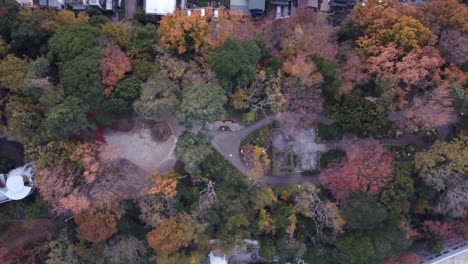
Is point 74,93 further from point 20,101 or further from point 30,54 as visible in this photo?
point 30,54

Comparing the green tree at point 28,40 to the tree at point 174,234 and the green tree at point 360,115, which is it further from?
the green tree at point 360,115

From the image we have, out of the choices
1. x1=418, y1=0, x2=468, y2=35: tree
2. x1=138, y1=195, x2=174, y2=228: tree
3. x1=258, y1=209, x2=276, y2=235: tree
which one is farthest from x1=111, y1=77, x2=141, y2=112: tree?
x1=418, y1=0, x2=468, y2=35: tree

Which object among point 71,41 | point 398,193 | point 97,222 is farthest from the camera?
point 398,193

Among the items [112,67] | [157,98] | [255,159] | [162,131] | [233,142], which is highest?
[112,67]

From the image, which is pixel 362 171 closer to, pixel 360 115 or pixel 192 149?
pixel 360 115

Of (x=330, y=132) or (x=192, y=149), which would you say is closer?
(x=192, y=149)

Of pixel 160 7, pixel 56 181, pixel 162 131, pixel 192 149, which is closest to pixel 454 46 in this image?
pixel 192 149

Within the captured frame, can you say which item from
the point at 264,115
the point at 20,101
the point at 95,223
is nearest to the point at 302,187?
the point at 264,115
